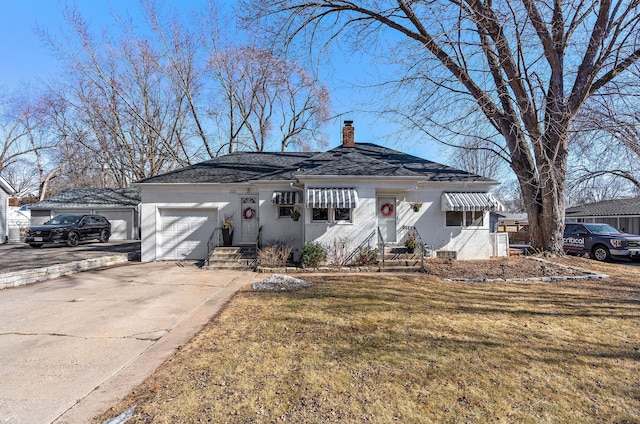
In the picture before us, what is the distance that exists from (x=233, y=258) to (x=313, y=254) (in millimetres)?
3262

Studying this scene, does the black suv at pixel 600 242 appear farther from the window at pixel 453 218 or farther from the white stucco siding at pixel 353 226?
the white stucco siding at pixel 353 226

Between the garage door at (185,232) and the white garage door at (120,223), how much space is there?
1116 cm

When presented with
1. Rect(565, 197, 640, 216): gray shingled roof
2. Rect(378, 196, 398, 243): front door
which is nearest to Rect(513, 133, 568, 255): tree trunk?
Rect(378, 196, 398, 243): front door

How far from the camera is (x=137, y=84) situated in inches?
896

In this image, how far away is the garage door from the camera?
1285 centimetres

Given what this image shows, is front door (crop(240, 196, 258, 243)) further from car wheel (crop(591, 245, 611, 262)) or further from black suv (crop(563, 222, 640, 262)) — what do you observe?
car wheel (crop(591, 245, 611, 262))

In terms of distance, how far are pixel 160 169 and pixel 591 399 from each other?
29.6 m

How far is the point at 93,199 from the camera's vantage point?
71.7 ft

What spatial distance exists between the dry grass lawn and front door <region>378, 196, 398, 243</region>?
6063 mm

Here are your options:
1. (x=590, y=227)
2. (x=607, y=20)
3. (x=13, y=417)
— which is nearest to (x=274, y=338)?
(x=13, y=417)

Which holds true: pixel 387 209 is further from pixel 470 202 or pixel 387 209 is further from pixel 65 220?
pixel 65 220

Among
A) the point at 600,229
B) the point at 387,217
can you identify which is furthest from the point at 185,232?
the point at 600,229

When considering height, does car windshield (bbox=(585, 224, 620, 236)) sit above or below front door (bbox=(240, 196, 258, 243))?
below

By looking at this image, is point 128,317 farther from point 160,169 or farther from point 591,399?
point 160,169
